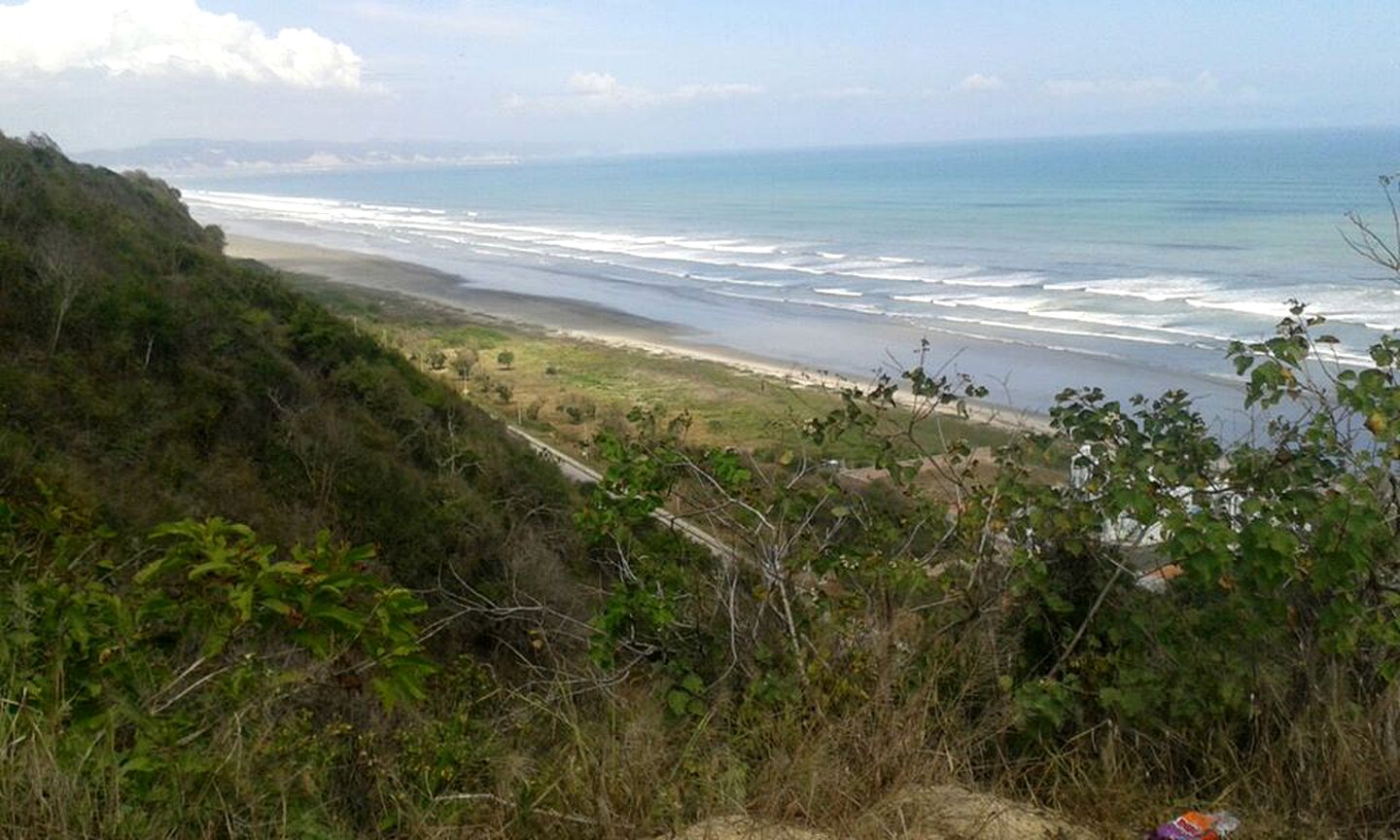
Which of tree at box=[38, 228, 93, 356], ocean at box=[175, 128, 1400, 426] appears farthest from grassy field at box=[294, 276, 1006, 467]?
tree at box=[38, 228, 93, 356]

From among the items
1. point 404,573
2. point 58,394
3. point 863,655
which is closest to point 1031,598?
point 863,655

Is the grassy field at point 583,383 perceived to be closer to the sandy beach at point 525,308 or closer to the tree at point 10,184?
the sandy beach at point 525,308

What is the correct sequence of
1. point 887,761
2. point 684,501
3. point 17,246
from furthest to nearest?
point 17,246
point 684,501
point 887,761

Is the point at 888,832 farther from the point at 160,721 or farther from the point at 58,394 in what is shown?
the point at 58,394

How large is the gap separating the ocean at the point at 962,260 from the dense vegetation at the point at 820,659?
Result: 1123mm

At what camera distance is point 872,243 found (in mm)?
58312

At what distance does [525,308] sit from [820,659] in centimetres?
3770

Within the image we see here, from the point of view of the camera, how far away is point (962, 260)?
49.4 m

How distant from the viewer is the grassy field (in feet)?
74.2

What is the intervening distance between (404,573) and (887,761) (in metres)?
8.11

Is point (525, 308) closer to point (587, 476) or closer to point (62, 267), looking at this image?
point (587, 476)

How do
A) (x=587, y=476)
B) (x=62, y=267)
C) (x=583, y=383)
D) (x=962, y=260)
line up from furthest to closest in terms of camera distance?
(x=962, y=260)
(x=583, y=383)
(x=587, y=476)
(x=62, y=267)

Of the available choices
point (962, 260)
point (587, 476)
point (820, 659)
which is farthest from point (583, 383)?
point (962, 260)

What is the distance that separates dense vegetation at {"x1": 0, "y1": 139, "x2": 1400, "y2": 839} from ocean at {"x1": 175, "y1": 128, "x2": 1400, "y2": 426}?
112cm
